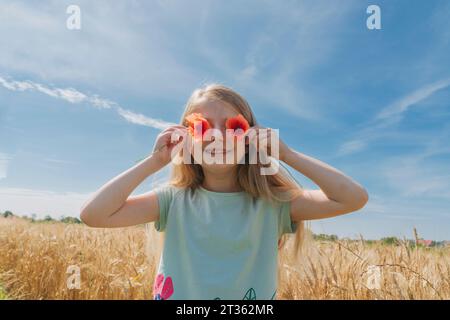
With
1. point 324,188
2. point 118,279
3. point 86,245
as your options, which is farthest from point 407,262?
point 86,245

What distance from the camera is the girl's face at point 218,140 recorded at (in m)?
2.42

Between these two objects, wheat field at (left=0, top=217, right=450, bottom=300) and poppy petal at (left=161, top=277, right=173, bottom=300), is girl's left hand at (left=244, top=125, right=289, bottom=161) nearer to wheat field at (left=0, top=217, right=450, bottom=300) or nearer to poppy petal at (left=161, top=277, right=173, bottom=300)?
wheat field at (left=0, top=217, right=450, bottom=300)

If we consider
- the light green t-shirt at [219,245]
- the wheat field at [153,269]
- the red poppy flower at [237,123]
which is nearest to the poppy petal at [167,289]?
the light green t-shirt at [219,245]

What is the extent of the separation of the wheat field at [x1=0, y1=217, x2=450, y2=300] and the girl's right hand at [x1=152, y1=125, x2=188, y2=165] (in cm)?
55

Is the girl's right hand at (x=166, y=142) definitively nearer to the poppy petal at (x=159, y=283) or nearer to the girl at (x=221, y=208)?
the girl at (x=221, y=208)

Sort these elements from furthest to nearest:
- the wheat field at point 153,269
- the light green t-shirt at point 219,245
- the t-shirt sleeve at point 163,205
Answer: the wheat field at point 153,269 → the t-shirt sleeve at point 163,205 → the light green t-shirt at point 219,245

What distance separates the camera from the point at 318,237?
369 centimetres

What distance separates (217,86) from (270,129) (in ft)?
1.70

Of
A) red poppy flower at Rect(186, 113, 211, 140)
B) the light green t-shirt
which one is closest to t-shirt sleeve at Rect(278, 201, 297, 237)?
the light green t-shirt

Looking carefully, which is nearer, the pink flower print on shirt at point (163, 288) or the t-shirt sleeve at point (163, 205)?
the pink flower print on shirt at point (163, 288)

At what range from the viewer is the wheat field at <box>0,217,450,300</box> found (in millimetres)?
3025

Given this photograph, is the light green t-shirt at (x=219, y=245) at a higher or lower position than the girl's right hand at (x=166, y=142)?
A: lower

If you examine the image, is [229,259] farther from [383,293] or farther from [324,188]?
[383,293]
